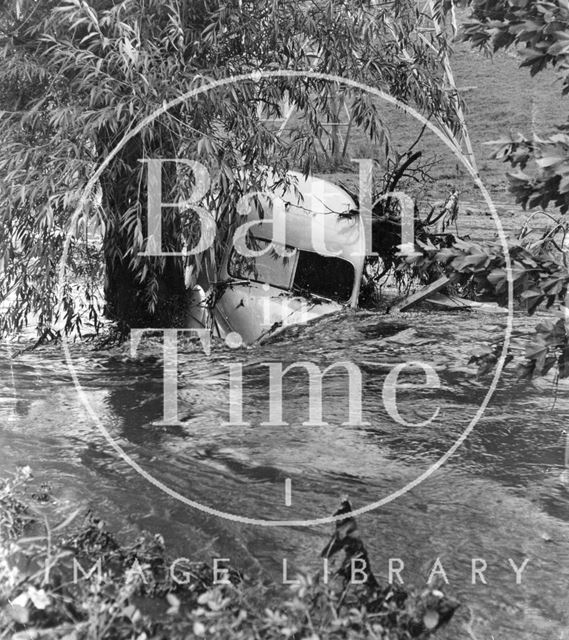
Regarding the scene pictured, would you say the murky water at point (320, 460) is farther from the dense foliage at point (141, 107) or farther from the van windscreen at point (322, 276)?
the dense foliage at point (141, 107)

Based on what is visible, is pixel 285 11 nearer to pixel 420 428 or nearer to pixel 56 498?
pixel 420 428

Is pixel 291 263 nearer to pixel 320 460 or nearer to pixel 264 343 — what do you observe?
pixel 264 343

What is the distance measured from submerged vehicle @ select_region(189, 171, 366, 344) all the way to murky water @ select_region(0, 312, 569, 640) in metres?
0.49

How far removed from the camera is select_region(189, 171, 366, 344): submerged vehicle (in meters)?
9.84

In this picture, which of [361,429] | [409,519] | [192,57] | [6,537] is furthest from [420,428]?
[192,57]

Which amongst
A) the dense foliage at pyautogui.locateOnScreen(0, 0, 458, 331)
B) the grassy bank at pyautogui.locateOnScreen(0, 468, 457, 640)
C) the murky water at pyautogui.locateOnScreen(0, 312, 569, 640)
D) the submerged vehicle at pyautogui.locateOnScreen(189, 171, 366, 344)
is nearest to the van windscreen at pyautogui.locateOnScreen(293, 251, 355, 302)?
the submerged vehicle at pyautogui.locateOnScreen(189, 171, 366, 344)

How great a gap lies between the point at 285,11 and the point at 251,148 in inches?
56.5

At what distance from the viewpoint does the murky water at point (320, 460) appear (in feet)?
15.1

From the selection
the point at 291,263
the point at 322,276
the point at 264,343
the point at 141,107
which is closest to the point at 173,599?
the point at 141,107

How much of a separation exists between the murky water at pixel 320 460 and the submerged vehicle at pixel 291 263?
0.49 meters

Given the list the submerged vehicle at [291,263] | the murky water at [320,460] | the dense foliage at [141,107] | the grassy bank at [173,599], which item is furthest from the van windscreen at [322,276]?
the grassy bank at [173,599]

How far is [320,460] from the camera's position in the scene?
20.3 ft

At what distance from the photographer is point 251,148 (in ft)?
28.4

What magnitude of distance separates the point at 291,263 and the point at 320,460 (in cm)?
438
